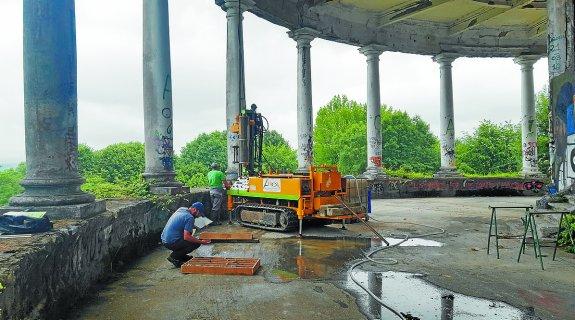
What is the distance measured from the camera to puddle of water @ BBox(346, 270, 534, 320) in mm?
5207

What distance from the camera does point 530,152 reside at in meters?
24.6

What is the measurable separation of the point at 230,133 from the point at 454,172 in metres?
14.8

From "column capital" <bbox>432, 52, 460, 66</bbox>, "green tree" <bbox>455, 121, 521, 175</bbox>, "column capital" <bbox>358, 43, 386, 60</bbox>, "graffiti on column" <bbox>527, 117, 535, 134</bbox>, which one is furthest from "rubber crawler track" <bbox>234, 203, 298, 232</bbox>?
"green tree" <bbox>455, 121, 521, 175</bbox>

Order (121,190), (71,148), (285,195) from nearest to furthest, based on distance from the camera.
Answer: (71,148)
(121,190)
(285,195)

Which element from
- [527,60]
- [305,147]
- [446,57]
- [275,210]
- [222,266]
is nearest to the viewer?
[222,266]

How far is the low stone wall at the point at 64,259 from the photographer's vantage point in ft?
13.3

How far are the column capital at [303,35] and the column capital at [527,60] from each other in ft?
43.8

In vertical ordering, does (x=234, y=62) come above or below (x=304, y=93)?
above

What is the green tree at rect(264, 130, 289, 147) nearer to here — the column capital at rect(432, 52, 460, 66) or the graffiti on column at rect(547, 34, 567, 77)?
the column capital at rect(432, 52, 460, 66)

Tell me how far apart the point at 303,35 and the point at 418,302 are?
52.7 feet

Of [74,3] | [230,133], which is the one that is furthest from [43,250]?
[230,133]

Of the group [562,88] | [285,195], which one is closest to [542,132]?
[562,88]

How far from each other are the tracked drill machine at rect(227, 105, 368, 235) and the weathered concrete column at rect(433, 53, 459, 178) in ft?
42.6

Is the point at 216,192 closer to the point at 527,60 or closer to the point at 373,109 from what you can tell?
the point at 373,109
